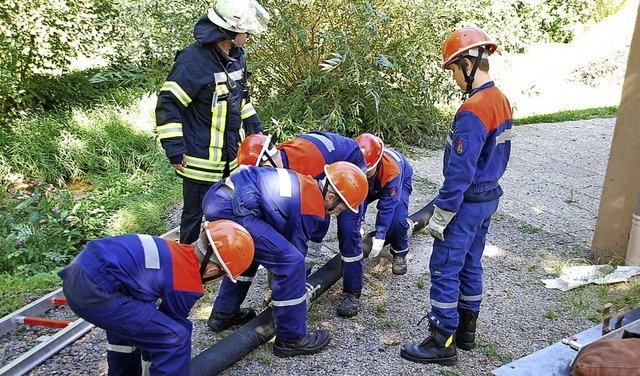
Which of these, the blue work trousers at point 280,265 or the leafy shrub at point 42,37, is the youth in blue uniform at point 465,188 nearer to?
the blue work trousers at point 280,265

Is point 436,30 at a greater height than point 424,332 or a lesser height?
greater

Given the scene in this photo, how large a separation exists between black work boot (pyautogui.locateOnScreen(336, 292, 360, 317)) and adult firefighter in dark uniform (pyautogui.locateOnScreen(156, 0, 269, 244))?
122 centimetres

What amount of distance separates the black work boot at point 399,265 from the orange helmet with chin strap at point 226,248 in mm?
2107

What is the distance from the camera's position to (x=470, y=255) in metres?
3.50

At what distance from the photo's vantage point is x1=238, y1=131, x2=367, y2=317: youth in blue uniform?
3943 millimetres

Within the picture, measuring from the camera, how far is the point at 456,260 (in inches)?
Result: 131

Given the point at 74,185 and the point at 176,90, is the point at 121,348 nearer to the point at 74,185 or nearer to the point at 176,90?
the point at 176,90

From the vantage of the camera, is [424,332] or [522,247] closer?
[424,332]

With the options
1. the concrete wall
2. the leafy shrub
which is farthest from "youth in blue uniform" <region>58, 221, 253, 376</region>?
the leafy shrub

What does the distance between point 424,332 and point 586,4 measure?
15706 millimetres

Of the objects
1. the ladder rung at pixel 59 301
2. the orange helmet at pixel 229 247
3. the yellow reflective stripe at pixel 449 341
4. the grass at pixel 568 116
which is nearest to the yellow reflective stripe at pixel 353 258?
the yellow reflective stripe at pixel 449 341

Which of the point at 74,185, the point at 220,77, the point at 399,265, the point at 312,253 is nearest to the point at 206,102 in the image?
the point at 220,77

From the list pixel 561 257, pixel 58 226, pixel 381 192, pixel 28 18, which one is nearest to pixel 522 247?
pixel 561 257

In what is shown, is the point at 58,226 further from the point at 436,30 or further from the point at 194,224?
the point at 436,30
